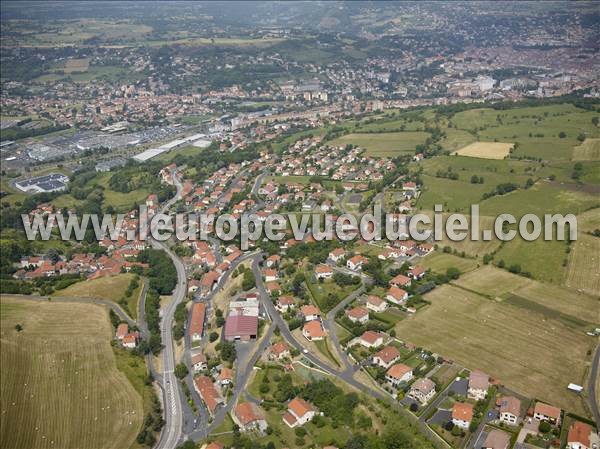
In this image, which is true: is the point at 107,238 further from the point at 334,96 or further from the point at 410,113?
the point at 334,96

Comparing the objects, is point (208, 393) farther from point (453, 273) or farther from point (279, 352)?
point (453, 273)

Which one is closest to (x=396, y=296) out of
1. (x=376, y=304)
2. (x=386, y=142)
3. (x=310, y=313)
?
(x=376, y=304)

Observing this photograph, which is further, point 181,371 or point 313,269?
point 313,269

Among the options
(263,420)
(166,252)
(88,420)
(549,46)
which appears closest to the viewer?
(263,420)

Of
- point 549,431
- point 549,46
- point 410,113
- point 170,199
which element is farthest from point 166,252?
point 549,46

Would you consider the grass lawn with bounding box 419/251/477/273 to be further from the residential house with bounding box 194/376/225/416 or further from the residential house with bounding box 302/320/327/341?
the residential house with bounding box 194/376/225/416

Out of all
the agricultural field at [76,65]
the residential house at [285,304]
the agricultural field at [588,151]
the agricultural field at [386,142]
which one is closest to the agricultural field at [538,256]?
the residential house at [285,304]
